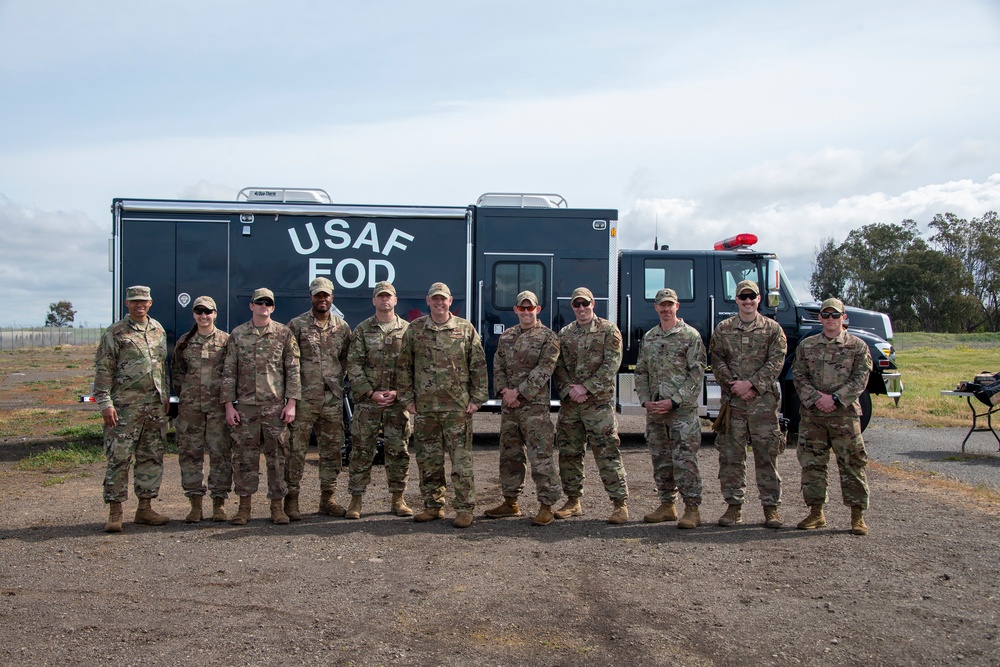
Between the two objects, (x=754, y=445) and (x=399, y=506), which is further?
(x=399, y=506)

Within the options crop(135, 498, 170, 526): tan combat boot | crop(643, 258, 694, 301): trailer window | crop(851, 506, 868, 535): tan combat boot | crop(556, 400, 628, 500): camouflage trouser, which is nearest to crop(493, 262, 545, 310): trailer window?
crop(643, 258, 694, 301): trailer window

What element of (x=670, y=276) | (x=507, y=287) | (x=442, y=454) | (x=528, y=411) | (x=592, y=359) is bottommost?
(x=442, y=454)

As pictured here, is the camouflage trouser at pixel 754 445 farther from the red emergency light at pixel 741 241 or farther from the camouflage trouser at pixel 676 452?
the red emergency light at pixel 741 241

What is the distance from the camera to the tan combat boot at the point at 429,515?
6.72m

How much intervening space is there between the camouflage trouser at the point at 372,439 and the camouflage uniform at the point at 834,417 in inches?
126

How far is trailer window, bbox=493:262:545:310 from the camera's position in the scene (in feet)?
33.4

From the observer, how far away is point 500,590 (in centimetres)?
498

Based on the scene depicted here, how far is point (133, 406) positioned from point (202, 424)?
1.77 ft

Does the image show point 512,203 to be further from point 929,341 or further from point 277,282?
point 929,341

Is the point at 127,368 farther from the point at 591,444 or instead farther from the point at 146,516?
the point at 591,444

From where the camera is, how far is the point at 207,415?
22.0 ft

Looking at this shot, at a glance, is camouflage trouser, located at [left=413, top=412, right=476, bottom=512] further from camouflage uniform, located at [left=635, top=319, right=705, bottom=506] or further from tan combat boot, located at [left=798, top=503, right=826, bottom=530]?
tan combat boot, located at [left=798, top=503, right=826, bottom=530]

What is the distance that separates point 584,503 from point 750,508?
57.7 inches

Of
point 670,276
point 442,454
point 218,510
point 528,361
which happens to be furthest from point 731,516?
point 670,276
